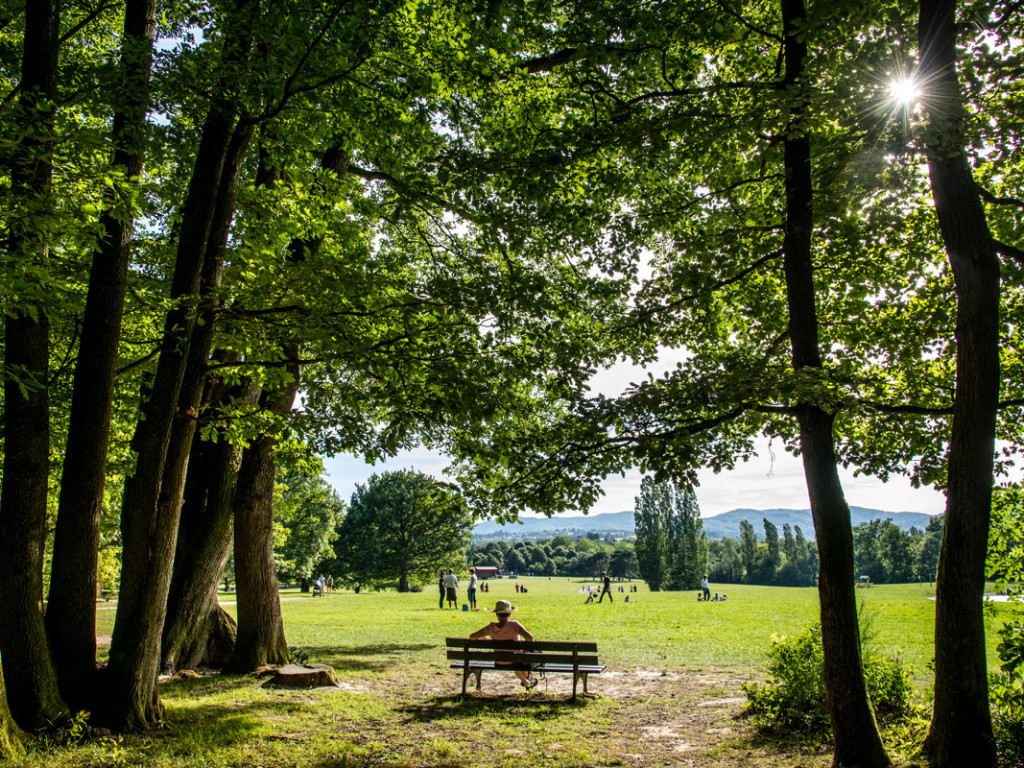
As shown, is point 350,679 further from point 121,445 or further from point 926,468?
point 926,468

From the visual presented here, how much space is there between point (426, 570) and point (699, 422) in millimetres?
48987

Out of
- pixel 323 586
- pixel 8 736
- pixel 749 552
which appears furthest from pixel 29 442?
pixel 749 552

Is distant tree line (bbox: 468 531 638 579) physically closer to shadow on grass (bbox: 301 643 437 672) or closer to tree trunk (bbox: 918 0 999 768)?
shadow on grass (bbox: 301 643 437 672)

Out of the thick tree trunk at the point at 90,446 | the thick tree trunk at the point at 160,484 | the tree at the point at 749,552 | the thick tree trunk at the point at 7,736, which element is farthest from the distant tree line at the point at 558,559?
the thick tree trunk at the point at 7,736

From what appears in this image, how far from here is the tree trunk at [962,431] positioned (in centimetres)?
525

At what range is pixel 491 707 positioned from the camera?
342 inches

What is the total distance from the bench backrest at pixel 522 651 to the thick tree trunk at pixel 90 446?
4.42 meters

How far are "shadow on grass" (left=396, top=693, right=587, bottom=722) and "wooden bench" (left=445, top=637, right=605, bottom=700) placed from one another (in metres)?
0.22

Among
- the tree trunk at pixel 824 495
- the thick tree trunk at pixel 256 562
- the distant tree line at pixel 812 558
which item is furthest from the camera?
the distant tree line at pixel 812 558

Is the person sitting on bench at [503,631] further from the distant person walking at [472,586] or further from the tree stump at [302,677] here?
the distant person walking at [472,586]

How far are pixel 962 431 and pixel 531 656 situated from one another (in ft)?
20.1

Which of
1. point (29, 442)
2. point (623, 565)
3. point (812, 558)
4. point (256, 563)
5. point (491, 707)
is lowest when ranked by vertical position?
point (623, 565)

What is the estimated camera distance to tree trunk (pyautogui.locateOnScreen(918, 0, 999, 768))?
Answer: 525 cm

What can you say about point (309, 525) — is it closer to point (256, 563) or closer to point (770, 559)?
point (256, 563)
